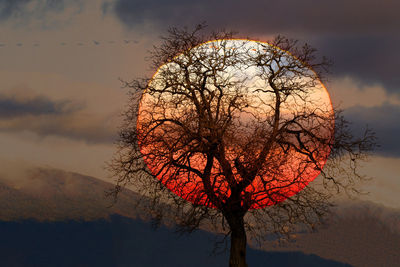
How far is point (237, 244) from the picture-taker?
19.8m

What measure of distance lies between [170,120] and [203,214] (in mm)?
3800

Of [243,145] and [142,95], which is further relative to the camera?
[142,95]

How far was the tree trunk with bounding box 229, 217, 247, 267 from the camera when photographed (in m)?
19.8

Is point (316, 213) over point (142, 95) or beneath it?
beneath

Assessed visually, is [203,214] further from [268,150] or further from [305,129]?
[305,129]

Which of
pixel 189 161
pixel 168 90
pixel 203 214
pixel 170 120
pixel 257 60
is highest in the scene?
pixel 257 60

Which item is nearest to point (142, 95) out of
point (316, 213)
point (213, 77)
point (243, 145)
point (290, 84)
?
point (213, 77)

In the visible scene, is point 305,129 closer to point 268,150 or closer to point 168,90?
point 268,150

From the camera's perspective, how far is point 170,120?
19.6m

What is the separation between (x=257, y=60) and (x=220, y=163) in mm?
4280

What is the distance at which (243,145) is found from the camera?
61.8ft

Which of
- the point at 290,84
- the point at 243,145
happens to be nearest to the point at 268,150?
the point at 243,145

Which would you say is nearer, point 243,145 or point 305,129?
point 243,145

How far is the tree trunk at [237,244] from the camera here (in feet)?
65.0
